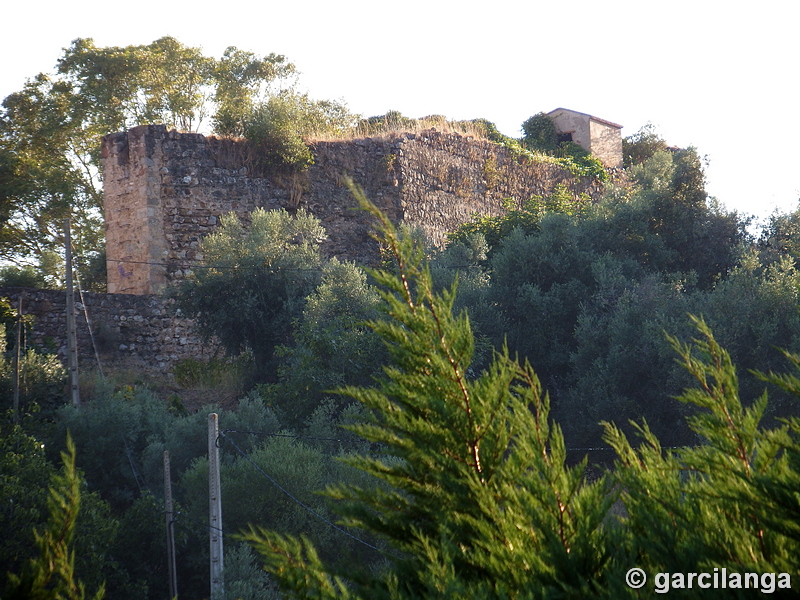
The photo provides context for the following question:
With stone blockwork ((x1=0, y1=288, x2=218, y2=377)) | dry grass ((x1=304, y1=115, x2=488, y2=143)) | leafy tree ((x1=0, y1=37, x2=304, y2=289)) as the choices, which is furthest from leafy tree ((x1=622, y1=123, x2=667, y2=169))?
stone blockwork ((x1=0, y1=288, x2=218, y2=377))

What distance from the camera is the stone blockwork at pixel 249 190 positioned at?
15023 millimetres

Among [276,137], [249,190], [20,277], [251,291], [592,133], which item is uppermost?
[592,133]

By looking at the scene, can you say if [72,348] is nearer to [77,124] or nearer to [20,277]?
[20,277]

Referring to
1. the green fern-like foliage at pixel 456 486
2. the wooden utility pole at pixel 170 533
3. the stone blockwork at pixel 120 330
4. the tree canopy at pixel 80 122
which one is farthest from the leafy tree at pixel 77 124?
the green fern-like foliage at pixel 456 486

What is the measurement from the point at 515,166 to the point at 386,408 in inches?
713

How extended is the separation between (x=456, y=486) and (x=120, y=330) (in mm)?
12780

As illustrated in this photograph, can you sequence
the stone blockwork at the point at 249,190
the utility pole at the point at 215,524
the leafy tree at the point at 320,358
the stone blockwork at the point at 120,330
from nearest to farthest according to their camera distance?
the utility pole at the point at 215,524, the leafy tree at the point at 320,358, the stone blockwork at the point at 120,330, the stone blockwork at the point at 249,190

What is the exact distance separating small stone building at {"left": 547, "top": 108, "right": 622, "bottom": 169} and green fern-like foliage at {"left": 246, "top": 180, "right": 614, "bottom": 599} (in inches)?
821

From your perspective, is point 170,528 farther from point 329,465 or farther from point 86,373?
point 86,373

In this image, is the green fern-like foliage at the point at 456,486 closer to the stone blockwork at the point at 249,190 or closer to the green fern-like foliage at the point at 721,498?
the green fern-like foliage at the point at 721,498

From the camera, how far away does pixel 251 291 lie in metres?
14.0

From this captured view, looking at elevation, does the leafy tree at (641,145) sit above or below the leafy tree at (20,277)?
above

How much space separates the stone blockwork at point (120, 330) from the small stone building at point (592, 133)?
12.6m

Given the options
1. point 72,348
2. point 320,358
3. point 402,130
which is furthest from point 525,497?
point 402,130
